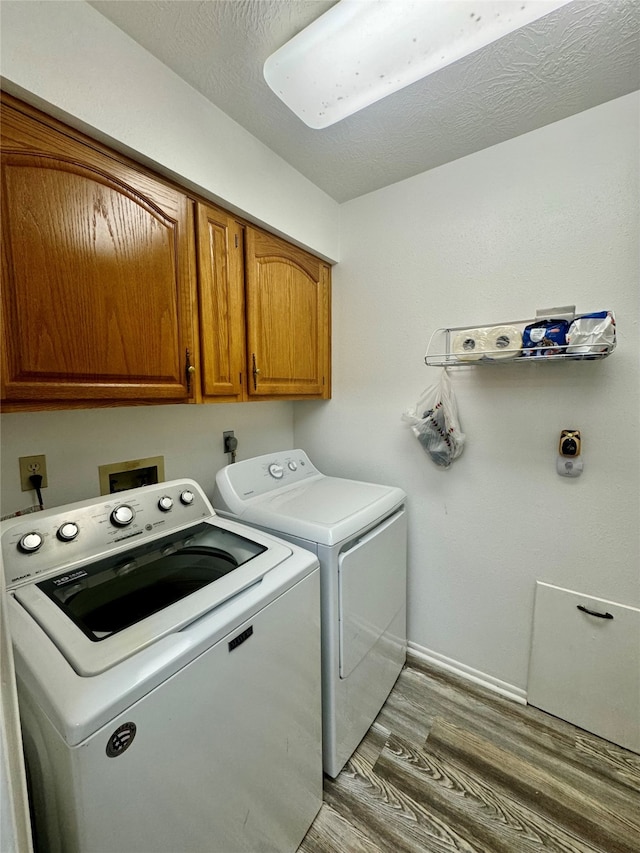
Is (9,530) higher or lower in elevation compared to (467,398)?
lower

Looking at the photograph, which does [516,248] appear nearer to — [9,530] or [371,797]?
[9,530]

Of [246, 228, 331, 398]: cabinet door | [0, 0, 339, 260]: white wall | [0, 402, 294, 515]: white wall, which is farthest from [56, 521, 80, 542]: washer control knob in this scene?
[0, 0, 339, 260]: white wall

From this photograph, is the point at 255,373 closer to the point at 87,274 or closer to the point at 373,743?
the point at 87,274

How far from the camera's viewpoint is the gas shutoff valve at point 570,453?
1.38 m

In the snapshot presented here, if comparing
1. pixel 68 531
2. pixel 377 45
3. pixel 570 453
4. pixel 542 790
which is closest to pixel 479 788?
pixel 542 790

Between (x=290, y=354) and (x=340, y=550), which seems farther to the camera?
Answer: (x=290, y=354)

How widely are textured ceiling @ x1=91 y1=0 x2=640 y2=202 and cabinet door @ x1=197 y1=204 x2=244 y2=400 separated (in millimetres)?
400

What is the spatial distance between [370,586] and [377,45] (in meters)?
1.77

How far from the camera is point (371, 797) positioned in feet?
4.16

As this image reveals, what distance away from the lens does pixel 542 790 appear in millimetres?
1273

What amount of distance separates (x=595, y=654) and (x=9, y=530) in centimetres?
215

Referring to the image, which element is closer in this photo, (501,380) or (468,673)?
(501,380)

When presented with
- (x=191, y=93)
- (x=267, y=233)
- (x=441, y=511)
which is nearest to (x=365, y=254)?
(x=267, y=233)

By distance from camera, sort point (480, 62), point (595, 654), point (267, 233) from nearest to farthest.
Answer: point (480, 62), point (595, 654), point (267, 233)
